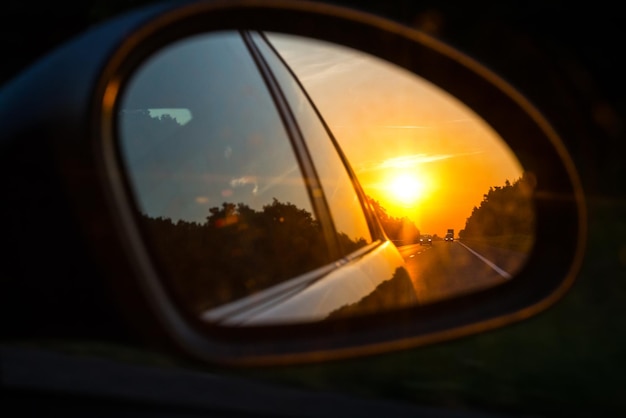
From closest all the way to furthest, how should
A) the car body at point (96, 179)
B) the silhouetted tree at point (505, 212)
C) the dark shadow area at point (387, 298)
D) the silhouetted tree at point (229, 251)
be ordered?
the car body at point (96, 179) → the silhouetted tree at point (229, 251) → the dark shadow area at point (387, 298) → the silhouetted tree at point (505, 212)

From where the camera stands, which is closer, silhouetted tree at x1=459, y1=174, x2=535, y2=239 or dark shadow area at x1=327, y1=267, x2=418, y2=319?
dark shadow area at x1=327, y1=267, x2=418, y2=319

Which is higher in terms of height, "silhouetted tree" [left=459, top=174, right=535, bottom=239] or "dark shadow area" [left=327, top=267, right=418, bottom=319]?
"silhouetted tree" [left=459, top=174, right=535, bottom=239]

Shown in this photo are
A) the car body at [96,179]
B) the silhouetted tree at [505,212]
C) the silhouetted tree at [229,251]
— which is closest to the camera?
the car body at [96,179]

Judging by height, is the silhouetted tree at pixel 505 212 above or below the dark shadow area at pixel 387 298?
above

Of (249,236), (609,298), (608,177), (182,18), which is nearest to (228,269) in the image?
(249,236)

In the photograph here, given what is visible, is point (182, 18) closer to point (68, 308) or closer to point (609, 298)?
point (68, 308)

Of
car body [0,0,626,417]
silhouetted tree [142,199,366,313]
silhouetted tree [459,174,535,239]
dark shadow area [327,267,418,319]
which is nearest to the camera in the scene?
car body [0,0,626,417]

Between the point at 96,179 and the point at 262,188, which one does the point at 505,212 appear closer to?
the point at 262,188

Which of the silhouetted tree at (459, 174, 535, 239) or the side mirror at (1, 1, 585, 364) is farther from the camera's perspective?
the silhouetted tree at (459, 174, 535, 239)

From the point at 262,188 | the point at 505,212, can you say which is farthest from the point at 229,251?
the point at 505,212

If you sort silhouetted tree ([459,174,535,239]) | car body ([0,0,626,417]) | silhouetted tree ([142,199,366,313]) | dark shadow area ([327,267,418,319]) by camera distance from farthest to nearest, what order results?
1. silhouetted tree ([459,174,535,239])
2. dark shadow area ([327,267,418,319])
3. silhouetted tree ([142,199,366,313])
4. car body ([0,0,626,417])

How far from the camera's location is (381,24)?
8.58 ft

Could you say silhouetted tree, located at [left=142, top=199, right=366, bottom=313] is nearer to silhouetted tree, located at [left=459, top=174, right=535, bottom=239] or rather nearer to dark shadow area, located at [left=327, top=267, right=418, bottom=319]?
dark shadow area, located at [left=327, top=267, right=418, bottom=319]

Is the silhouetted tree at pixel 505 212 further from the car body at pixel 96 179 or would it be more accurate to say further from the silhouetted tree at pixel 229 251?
the silhouetted tree at pixel 229 251
